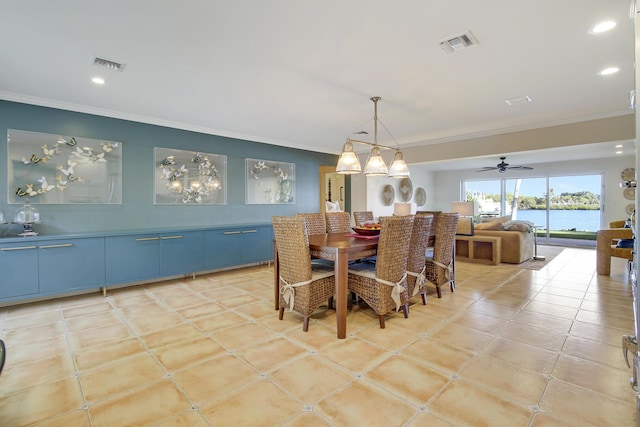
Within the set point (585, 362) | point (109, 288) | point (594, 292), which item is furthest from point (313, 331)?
point (594, 292)

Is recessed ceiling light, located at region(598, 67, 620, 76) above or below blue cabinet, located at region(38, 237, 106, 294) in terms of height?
above

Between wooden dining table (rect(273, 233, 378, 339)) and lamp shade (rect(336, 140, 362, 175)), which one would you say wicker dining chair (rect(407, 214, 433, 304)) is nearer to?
wooden dining table (rect(273, 233, 378, 339))

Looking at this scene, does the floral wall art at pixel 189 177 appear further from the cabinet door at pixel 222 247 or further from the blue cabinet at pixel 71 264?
the blue cabinet at pixel 71 264

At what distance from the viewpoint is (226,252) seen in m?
4.98

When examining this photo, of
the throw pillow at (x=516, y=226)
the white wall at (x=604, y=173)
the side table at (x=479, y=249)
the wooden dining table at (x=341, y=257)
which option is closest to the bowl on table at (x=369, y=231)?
the wooden dining table at (x=341, y=257)

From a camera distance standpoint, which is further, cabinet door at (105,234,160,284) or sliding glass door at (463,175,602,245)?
sliding glass door at (463,175,602,245)

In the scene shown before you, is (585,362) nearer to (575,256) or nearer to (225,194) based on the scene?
(225,194)

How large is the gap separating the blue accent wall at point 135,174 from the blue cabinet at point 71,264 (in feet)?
1.54

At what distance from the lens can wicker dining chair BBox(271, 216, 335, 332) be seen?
2.82m

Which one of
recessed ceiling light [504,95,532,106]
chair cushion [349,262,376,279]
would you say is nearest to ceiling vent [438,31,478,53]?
recessed ceiling light [504,95,532,106]

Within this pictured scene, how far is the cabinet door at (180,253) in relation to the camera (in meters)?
4.33

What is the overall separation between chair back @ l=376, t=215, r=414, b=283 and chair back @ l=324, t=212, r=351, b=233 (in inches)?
55.3

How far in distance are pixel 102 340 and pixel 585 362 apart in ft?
12.5

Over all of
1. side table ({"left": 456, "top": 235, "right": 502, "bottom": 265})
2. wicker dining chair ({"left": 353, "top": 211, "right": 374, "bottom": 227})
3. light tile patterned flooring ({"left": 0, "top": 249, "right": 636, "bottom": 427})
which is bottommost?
light tile patterned flooring ({"left": 0, "top": 249, "right": 636, "bottom": 427})
